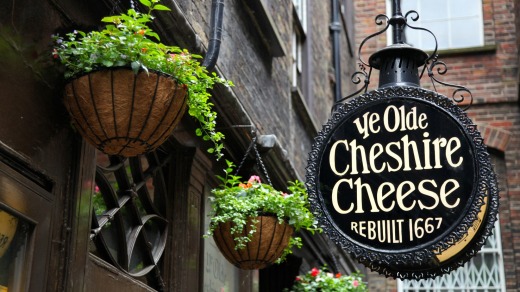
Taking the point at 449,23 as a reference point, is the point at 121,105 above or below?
below

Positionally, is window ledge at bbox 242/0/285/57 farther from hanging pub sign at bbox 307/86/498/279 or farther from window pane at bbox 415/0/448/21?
window pane at bbox 415/0/448/21

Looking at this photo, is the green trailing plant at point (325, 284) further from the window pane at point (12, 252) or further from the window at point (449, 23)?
the window at point (449, 23)

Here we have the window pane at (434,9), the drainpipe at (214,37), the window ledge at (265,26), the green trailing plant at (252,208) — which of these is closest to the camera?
the green trailing plant at (252,208)

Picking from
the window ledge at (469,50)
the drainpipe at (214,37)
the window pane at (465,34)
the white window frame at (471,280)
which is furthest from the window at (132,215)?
the window pane at (465,34)

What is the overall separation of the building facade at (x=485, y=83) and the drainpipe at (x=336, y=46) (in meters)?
1.44

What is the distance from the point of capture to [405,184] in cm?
409

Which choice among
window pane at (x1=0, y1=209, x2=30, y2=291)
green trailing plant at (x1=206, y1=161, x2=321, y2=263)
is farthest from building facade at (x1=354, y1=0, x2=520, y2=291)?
window pane at (x1=0, y1=209, x2=30, y2=291)

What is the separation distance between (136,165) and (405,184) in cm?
203

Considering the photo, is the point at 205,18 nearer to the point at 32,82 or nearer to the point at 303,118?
the point at 32,82

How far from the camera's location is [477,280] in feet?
41.7

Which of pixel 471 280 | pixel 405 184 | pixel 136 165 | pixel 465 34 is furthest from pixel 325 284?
pixel 465 34

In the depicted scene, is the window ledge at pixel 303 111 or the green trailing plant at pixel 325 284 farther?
the window ledge at pixel 303 111

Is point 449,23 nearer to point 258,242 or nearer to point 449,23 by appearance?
point 449,23

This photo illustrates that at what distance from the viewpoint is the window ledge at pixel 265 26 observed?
24.8ft
